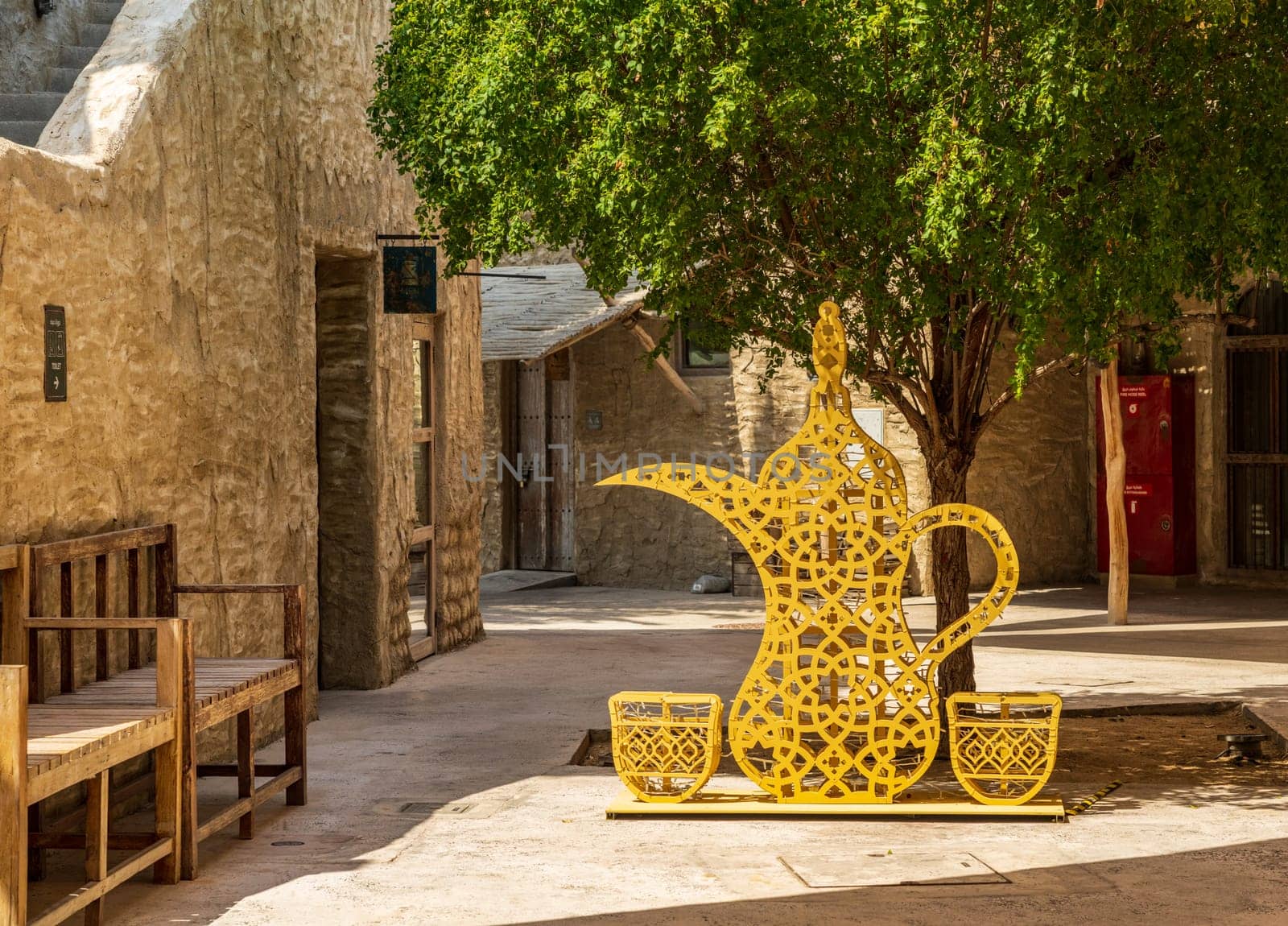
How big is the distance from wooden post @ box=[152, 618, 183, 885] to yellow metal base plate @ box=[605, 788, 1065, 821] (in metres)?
1.77

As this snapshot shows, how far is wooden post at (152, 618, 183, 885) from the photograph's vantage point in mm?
5152

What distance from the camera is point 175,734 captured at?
17.0 ft

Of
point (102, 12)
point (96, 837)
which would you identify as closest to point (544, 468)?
point (102, 12)

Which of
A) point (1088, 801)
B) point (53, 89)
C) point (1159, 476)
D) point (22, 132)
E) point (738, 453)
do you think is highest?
point (53, 89)

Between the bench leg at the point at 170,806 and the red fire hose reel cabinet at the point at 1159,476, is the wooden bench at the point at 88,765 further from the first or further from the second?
the red fire hose reel cabinet at the point at 1159,476

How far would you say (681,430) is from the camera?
16094 mm

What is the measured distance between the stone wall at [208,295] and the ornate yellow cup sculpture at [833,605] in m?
2.05

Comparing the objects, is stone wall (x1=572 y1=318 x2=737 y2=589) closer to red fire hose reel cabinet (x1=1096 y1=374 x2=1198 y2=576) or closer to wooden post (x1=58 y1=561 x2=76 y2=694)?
red fire hose reel cabinet (x1=1096 y1=374 x2=1198 y2=576)

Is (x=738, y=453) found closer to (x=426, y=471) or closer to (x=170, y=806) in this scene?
(x=426, y=471)

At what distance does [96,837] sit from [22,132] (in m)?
3.90

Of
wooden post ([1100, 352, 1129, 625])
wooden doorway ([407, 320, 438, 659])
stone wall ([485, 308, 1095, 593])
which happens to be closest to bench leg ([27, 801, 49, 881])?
wooden doorway ([407, 320, 438, 659])

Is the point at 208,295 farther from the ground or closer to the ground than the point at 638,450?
farther from the ground

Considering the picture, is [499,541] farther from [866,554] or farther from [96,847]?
[96,847]

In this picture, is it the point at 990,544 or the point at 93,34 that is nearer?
the point at 990,544
